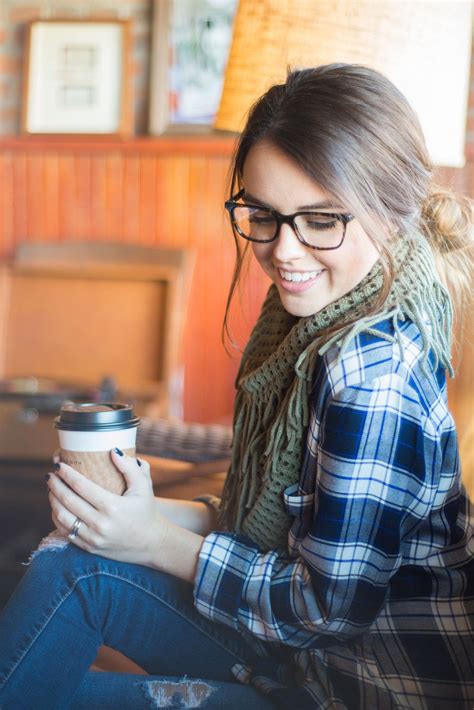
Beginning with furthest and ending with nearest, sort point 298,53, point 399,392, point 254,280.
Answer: point 254,280 < point 298,53 < point 399,392

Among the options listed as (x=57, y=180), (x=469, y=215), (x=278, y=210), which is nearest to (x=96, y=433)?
(x=278, y=210)

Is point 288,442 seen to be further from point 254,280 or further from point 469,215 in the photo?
point 254,280

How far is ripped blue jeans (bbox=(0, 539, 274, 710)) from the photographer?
35.6 inches

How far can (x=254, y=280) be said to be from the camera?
2811 mm

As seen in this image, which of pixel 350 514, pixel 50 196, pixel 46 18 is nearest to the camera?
pixel 350 514

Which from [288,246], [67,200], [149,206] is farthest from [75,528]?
[67,200]

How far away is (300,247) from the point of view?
2.95 feet

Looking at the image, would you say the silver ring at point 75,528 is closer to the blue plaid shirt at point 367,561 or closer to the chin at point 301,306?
the blue plaid shirt at point 367,561

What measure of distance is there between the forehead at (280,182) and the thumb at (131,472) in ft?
1.09

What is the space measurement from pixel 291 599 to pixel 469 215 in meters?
0.53

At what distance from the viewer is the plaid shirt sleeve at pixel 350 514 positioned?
823mm

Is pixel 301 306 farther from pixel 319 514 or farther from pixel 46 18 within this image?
pixel 46 18

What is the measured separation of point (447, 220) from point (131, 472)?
49 centimetres

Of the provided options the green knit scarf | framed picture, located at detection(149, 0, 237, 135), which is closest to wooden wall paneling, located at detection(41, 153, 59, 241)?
framed picture, located at detection(149, 0, 237, 135)
